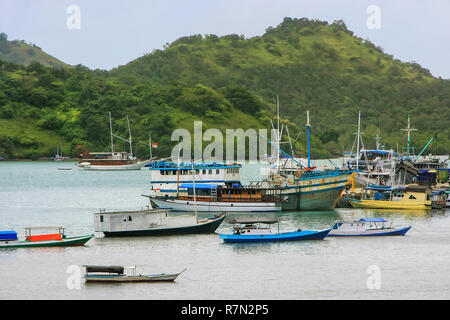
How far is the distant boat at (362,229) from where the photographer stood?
52.2m

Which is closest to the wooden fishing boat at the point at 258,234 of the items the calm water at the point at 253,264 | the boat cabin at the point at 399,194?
the calm water at the point at 253,264

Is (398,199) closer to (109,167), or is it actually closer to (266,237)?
(266,237)

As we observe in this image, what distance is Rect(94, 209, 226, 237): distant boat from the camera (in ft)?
170

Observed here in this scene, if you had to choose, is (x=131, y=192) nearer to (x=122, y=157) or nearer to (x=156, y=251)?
(x=156, y=251)

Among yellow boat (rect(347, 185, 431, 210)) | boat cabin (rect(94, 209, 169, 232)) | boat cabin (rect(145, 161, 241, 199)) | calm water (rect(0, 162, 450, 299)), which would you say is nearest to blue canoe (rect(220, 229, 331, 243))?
calm water (rect(0, 162, 450, 299))

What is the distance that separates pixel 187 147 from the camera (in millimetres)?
192750

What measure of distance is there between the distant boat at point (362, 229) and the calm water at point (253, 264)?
2.87ft

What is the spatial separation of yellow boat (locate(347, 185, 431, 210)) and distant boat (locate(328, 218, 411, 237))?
52.9 ft

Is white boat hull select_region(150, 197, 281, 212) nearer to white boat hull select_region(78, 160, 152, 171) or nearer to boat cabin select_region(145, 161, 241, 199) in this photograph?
boat cabin select_region(145, 161, 241, 199)

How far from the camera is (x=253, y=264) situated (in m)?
43.0

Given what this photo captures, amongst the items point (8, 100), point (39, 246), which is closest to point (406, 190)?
point (39, 246)
